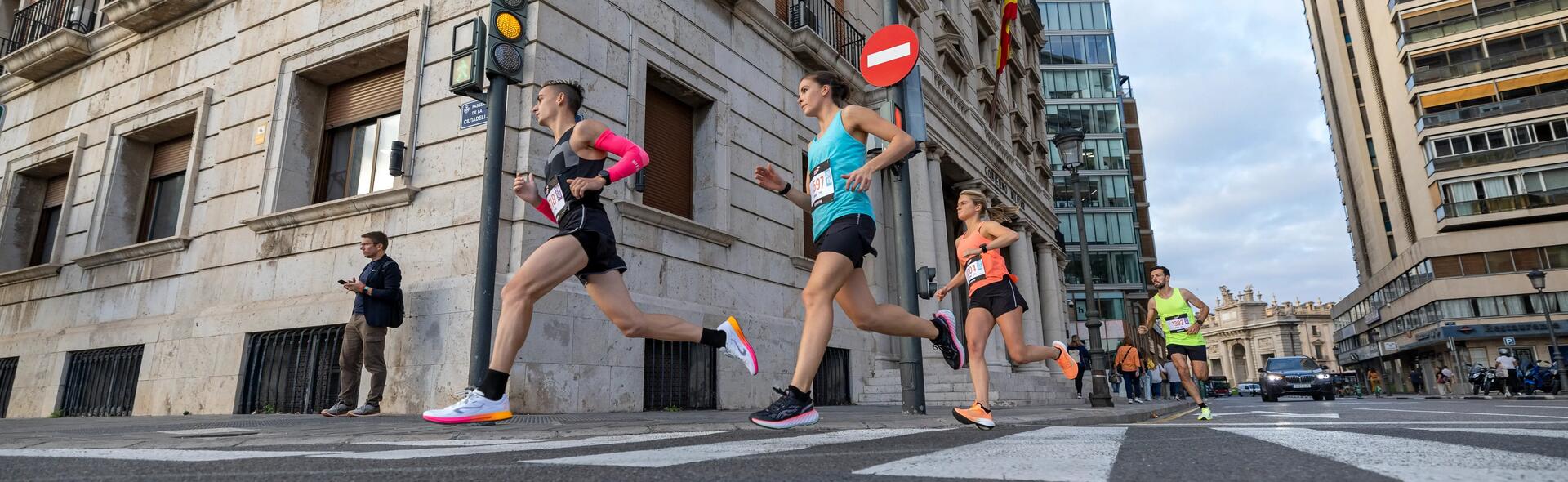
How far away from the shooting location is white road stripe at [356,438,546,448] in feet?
10.2

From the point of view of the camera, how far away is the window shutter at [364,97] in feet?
32.0

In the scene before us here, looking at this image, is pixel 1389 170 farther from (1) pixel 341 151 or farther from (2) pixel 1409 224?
(1) pixel 341 151

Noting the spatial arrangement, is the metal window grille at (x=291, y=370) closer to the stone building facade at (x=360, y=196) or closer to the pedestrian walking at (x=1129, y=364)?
the stone building facade at (x=360, y=196)

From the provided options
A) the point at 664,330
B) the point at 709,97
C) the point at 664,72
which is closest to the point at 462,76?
the point at 664,330

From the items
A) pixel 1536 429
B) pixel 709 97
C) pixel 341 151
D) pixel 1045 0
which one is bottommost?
pixel 1536 429

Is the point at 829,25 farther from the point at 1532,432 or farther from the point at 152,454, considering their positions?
the point at 152,454

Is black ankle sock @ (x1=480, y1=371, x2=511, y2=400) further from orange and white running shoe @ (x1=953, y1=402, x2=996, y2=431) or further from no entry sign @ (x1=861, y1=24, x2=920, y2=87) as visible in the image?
no entry sign @ (x1=861, y1=24, x2=920, y2=87)

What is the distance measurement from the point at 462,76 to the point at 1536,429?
254 inches

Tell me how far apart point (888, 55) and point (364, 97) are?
6585 millimetres

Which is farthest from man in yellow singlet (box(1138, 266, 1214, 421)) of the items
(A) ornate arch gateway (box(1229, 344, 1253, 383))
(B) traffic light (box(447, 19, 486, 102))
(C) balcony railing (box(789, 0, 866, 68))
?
(A) ornate arch gateway (box(1229, 344, 1253, 383))

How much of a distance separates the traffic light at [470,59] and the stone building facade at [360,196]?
2141 millimetres

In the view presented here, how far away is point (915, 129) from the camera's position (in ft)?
24.2

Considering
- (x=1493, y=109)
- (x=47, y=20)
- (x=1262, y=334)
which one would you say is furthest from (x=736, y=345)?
(x=1262, y=334)

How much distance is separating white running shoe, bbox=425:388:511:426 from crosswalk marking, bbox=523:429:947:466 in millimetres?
1597
